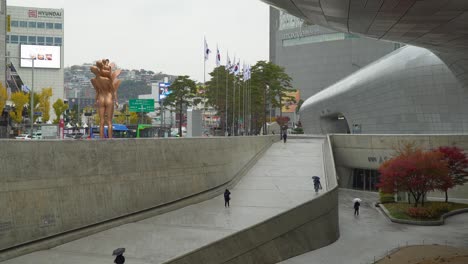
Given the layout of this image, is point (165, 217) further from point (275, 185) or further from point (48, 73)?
point (48, 73)

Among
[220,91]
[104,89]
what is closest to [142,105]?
[220,91]

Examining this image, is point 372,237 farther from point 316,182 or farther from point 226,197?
point 226,197

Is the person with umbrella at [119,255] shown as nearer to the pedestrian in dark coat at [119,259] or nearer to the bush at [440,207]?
the pedestrian in dark coat at [119,259]

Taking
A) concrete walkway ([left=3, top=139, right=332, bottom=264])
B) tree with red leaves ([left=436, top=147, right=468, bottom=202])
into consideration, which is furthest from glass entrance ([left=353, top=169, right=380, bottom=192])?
concrete walkway ([left=3, top=139, right=332, bottom=264])

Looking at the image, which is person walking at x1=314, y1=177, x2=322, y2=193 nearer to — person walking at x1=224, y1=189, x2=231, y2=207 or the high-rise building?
person walking at x1=224, y1=189, x2=231, y2=207

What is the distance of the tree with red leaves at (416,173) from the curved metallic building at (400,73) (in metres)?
5.90

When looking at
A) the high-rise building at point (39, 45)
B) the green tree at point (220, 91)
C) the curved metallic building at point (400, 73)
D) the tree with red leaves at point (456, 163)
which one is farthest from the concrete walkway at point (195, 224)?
the high-rise building at point (39, 45)

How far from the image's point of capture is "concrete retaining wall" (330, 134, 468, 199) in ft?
134

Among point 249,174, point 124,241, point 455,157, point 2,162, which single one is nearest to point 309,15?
point 124,241

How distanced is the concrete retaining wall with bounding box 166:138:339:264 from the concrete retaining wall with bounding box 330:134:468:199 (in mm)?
16872

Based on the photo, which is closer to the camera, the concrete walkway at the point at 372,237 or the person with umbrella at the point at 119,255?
the person with umbrella at the point at 119,255

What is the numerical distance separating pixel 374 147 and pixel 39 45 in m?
102

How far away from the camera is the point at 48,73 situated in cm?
12569

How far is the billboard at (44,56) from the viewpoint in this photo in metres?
123
